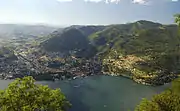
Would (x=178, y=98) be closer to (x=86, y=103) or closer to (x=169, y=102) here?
(x=169, y=102)

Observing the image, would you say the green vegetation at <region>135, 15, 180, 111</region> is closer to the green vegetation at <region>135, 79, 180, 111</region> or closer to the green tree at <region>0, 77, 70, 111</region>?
the green vegetation at <region>135, 79, 180, 111</region>

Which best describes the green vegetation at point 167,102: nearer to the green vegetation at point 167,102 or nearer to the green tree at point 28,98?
the green vegetation at point 167,102

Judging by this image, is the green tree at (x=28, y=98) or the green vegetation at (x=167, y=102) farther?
the green vegetation at (x=167, y=102)

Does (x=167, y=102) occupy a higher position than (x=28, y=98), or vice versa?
(x=28, y=98)

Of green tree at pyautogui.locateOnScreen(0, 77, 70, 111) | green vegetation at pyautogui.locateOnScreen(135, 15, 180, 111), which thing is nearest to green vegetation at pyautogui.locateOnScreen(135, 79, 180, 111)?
green vegetation at pyautogui.locateOnScreen(135, 15, 180, 111)

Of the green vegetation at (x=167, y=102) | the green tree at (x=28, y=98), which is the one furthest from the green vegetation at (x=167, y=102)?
the green tree at (x=28, y=98)

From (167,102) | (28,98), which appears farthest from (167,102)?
(28,98)

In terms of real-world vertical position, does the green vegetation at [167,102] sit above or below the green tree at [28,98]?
below

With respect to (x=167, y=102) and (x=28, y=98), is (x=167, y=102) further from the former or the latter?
(x=28, y=98)
